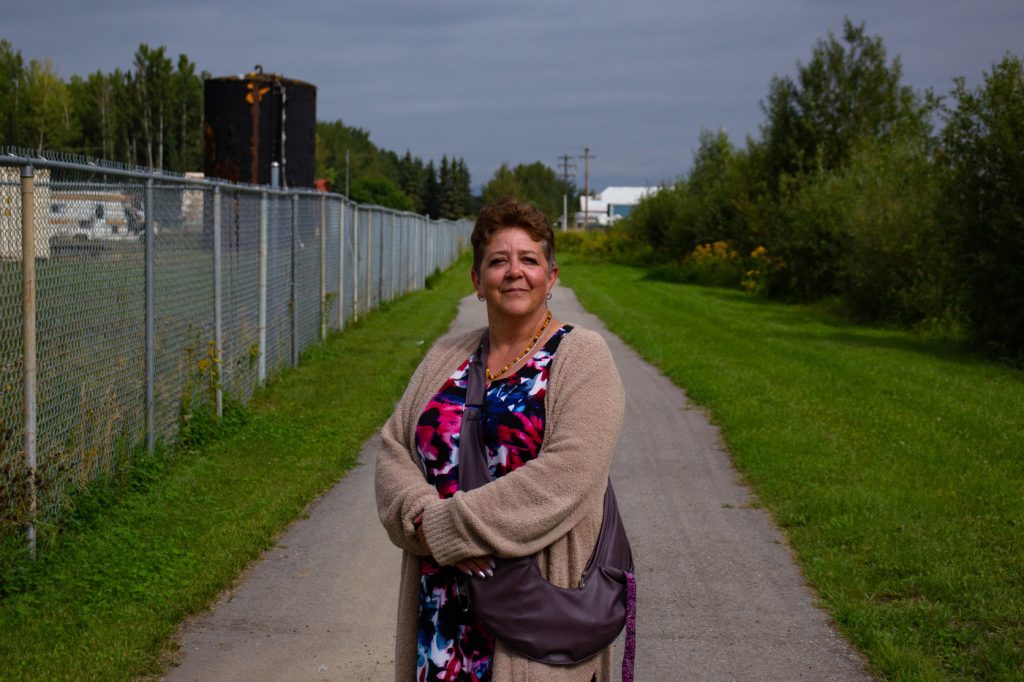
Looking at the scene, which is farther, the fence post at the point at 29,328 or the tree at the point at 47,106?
the tree at the point at 47,106

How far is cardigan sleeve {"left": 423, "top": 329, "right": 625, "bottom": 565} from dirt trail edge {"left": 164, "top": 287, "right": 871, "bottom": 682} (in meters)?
2.25

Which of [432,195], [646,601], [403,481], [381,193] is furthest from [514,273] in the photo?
[432,195]

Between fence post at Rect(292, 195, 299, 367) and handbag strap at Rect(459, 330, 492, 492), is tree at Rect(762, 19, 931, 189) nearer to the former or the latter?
fence post at Rect(292, 195, 299, 367)

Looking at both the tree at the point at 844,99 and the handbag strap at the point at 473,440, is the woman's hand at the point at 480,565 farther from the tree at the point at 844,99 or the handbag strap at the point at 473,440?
the tree at the point at 844,99

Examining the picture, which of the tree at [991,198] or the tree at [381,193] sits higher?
the tree at [381,193]

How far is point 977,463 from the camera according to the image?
360 inches

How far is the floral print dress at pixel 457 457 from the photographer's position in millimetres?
2973

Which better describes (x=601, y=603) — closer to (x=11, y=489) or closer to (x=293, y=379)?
(x=11, y=489)

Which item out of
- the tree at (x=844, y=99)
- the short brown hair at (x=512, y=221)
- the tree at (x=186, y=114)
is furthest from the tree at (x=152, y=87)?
the short brown hair at (x=512, y=221)

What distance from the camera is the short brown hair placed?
319 cm

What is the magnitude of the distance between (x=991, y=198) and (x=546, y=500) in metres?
16.3

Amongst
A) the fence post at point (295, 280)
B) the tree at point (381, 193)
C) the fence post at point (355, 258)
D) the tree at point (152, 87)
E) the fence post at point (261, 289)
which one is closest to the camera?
the fence post at point (261, 289)

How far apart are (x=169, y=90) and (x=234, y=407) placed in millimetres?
81597

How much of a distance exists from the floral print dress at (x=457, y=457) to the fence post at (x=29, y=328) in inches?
146
